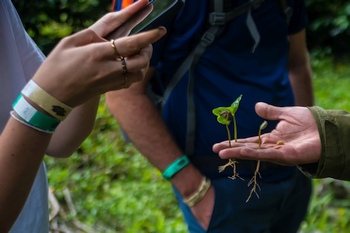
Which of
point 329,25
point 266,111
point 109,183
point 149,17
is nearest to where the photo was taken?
point 149,17

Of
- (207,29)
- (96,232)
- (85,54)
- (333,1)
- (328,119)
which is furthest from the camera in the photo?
(333,1)

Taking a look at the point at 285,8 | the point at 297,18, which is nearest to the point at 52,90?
the point at 285,8

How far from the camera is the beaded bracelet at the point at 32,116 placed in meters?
1.21

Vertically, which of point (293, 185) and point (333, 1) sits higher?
point (293, 185)

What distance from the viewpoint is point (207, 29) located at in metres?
1.94

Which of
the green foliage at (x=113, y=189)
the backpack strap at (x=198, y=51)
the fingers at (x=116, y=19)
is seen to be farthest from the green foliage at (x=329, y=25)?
the fingers at (x=116, y=19)

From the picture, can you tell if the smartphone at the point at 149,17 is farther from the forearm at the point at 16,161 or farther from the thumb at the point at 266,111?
the thumb at the point at 266,111

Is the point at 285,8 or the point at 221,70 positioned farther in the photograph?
the point at 285,8

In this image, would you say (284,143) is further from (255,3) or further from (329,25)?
(329,25)

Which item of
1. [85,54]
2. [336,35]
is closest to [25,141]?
[85,54]

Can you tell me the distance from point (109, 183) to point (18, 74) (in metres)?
2.75

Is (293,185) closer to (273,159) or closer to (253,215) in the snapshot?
(253,215)

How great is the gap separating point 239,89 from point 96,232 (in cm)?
180

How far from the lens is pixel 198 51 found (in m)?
1.95
